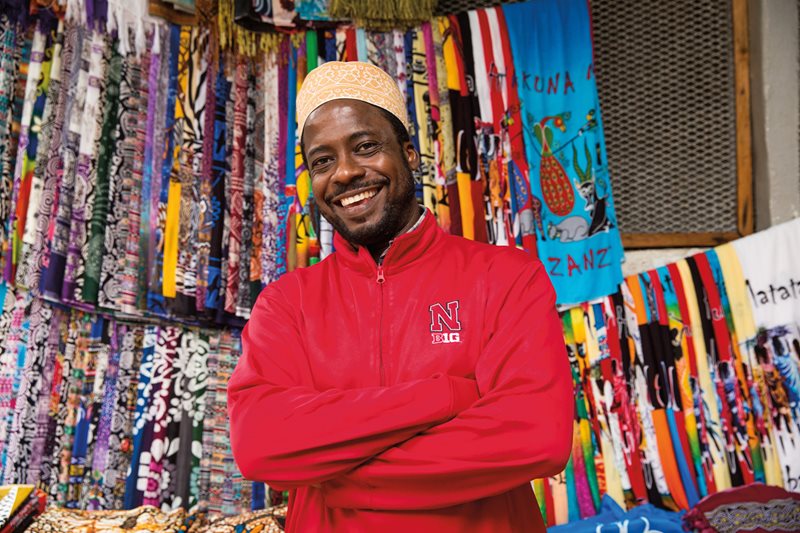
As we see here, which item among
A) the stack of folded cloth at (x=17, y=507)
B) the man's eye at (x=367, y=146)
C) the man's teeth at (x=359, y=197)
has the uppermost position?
the man's eye at (x=367, y=146)

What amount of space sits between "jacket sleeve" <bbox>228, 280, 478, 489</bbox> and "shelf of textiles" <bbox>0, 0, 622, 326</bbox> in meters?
1.51

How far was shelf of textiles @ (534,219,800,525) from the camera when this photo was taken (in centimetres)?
283

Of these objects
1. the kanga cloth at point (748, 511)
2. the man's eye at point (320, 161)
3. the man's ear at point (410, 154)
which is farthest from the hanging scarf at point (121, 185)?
the kanga cloth at point (748, 511)

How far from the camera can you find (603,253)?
2941 millimetres

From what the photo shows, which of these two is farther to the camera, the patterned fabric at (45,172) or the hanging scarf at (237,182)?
the hanging scarf at (237,182)

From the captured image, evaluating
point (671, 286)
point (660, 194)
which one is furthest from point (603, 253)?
point (660, 194)

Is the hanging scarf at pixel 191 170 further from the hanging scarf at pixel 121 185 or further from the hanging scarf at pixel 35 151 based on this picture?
the hanging scarf at pixel 35 151

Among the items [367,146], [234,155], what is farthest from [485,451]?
[234,155]

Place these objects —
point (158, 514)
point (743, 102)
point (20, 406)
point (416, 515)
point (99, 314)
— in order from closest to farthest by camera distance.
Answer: point (416, 515) < point (158, 514) < point (20, 406) < point (99, 314) < point (743, 102)

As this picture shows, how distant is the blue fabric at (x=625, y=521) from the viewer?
8.41 feet

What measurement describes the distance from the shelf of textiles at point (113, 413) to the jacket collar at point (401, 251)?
148 centimetres

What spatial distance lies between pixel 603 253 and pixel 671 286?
36 cm

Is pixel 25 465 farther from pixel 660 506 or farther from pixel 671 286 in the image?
pixel 671 286

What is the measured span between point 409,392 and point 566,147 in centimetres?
202
